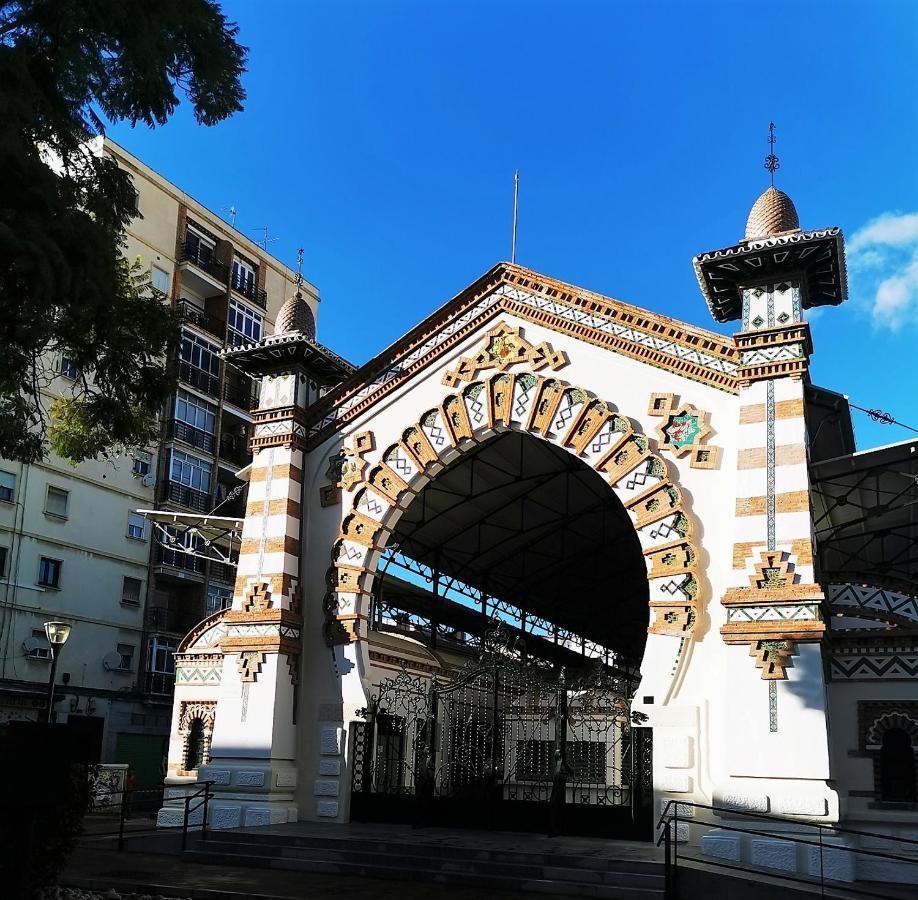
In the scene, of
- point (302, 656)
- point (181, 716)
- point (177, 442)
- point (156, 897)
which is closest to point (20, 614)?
point (177, 442)

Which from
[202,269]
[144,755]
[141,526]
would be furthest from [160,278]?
[144,755]

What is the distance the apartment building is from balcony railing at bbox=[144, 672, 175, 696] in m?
0.05

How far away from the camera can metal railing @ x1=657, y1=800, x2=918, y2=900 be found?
11.2 metres

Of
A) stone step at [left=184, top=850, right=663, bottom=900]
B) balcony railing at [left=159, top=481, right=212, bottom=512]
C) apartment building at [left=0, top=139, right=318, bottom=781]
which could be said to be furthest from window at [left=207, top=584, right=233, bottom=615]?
stone step at [left=184, top=850, right=663, bottom=900]

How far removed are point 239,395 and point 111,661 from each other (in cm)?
1088

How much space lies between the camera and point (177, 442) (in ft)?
110

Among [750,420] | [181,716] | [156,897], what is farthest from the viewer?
[181,716]

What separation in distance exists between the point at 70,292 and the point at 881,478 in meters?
13.1

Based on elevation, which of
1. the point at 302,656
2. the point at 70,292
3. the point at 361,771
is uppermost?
the point at 70,292

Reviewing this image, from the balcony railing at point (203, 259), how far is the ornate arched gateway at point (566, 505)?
718 inches

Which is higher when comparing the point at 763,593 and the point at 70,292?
the point at 70,292

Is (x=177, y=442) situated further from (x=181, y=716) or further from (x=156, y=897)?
(x=156, y=897)

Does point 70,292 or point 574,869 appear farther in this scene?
point 574,869

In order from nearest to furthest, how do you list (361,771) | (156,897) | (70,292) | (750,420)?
(70,292) → (156,897) → (750,420) → (361,771)
